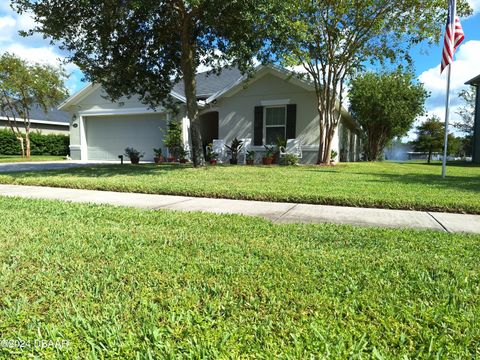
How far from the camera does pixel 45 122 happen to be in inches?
1093

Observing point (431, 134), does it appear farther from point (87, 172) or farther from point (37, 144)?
point (37, 144)

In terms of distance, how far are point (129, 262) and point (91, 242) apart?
77 centimetres

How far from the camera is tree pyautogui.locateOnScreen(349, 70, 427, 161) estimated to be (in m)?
23.3

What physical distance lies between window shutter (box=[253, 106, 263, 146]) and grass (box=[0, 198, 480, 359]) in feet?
39.2

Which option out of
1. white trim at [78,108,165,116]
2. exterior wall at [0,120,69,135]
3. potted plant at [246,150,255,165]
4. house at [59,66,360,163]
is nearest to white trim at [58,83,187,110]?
house at [59,66,360,163]

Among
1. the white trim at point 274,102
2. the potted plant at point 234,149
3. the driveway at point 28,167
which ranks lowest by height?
the driveway at point 28,167

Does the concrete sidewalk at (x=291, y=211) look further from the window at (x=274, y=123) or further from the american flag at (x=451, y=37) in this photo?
the window at (x=274, y=123)

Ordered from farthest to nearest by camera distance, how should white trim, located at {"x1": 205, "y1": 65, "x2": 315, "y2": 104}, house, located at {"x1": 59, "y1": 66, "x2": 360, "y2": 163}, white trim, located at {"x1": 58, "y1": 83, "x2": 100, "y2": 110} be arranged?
white trim, located at {"x1": 58, "y1": 83, "x2": 100, "y2": 110}, house, located at {"x1": 59, "y1": 66, "x2": 360, "y2": 163}, white trim, located at {"x1": 205, "y1": 65, "x2": 315, "y2": 104}

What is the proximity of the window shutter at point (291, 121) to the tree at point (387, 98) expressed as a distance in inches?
379

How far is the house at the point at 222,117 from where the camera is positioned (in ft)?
48.5

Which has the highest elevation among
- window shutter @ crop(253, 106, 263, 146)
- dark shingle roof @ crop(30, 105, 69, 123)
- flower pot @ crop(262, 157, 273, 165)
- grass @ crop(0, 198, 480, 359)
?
dark shingle roof @ crop(30, 105, 69, 123)

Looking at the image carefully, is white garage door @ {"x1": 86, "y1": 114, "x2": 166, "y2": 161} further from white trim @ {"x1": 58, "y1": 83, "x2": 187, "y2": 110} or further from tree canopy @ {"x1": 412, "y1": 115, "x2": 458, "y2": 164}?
tree canopy @ {"x1": 412, "y1": 115, "x2": 458, "y2": 164}

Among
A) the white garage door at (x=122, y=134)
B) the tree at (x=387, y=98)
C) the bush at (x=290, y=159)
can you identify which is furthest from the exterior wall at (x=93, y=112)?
the tree at (x=387, y=98)

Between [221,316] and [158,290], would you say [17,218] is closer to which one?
[158,290]
